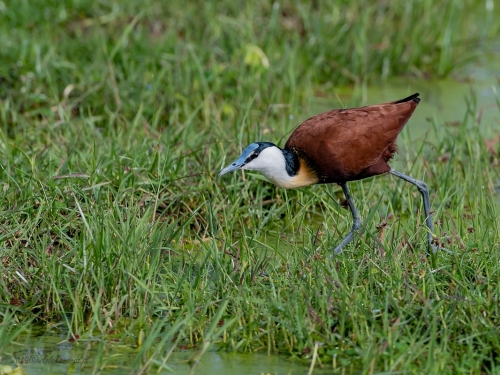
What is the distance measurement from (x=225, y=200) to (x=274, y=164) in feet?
1.99

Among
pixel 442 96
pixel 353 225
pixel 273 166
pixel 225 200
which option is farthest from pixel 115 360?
pixel 442 96

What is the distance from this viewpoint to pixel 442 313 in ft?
11.7

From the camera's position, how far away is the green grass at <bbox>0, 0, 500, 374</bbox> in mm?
3576

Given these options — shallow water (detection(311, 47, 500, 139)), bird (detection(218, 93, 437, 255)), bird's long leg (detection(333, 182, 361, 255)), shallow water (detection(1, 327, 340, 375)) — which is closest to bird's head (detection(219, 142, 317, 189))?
bird (detection(218, 93, 437, 255))

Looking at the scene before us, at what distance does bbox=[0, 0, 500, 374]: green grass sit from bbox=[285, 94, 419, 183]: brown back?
A: 232mm

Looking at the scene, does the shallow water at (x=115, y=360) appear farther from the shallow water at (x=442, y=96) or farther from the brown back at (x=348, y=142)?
the shallow water at (x=442, y=96)

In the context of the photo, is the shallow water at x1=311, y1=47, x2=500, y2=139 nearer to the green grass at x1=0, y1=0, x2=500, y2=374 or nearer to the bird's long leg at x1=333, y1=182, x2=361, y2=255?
the green grass at x1=0, y1=0, x2=500, y2=374

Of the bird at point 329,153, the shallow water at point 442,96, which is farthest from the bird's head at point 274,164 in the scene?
the shallow water at point 442,96

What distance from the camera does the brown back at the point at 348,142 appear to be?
4.43 m

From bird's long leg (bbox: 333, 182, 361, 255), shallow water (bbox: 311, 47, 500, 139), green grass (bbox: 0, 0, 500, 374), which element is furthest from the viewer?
shallow water (bbox: 311, 47, 500, 139)

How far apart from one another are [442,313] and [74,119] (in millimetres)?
3207

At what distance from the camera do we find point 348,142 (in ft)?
14.6

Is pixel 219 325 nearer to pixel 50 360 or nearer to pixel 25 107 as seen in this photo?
pixel 50 360

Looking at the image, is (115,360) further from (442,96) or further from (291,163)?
A: (442,96)
